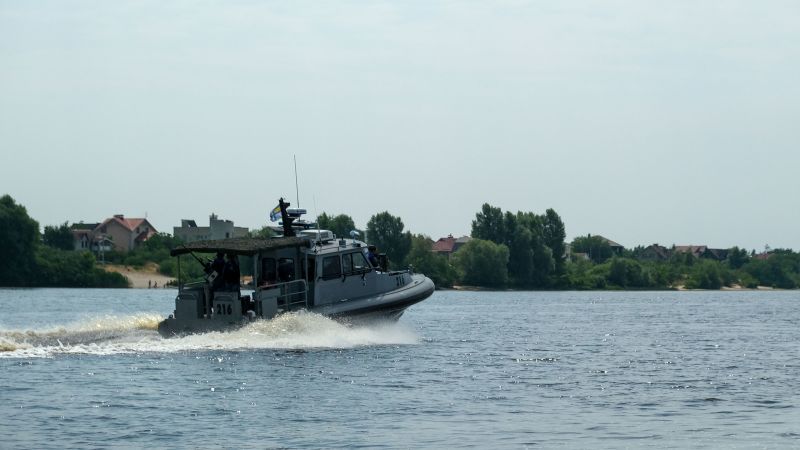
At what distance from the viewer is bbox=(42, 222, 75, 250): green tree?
150875 millimetres

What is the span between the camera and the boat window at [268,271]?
3412cm

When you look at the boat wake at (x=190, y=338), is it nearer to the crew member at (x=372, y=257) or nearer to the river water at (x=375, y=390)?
the river water at (x=375, y=390)

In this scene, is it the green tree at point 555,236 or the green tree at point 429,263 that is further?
the green tree at point 555,236

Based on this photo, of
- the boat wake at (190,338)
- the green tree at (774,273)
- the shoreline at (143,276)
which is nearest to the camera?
the boat wake at (190,338)

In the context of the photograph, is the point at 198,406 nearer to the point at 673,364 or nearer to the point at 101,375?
the point at 101,375

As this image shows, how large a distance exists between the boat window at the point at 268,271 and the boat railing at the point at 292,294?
521 mm

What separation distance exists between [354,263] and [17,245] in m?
78.9

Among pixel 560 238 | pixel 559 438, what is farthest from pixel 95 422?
pixel 560 238

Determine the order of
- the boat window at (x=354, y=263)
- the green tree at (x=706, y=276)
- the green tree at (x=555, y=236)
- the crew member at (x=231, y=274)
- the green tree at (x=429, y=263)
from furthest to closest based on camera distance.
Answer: the green tree at (x=706, y=276)
the green tree at (x=555, y=236)
the green tree at (x=429, y=263)
the boat window at (x=354, y=263)
the crew member at (x=231, y=274)

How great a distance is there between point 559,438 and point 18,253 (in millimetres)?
95332

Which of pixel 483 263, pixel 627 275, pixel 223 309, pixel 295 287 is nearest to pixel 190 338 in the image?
pixel 223 309

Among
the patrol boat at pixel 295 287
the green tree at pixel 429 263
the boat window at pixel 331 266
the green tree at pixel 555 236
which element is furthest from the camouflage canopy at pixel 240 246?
the green tree at pixel 555 236

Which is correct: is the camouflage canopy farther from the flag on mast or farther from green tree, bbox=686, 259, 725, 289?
green tree, bbox=686, 259, 725, 289

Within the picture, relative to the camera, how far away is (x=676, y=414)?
22.7 metres
